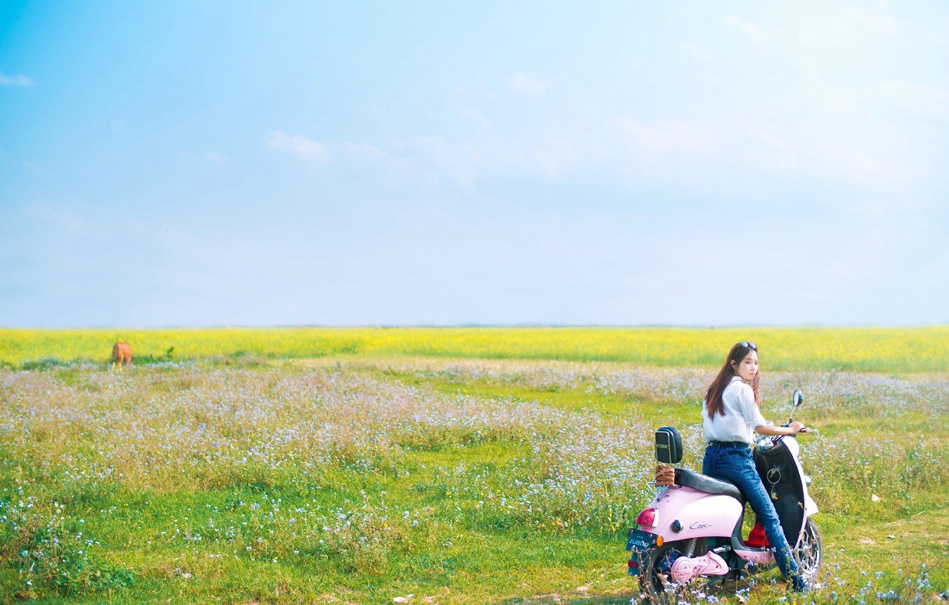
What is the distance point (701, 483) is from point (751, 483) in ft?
1.69

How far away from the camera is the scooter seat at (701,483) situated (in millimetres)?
6055

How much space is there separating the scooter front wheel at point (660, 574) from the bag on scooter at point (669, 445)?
796mm

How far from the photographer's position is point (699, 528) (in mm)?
6012

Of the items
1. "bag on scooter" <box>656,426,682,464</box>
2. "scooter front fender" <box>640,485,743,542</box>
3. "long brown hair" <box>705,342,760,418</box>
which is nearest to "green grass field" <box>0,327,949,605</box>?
"scooter front fender" <box>640,485,743,542</box>

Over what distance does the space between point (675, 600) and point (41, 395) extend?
18.6m

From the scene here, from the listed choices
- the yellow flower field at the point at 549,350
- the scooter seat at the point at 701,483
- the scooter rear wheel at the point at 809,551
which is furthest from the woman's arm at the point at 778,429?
the yellow flower field at the point at 549,350

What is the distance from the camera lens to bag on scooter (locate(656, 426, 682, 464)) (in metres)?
5.78

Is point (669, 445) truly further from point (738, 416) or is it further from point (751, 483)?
point (751, 483)

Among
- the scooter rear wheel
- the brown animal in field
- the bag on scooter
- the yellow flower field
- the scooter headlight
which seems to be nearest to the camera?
the bag on scooter

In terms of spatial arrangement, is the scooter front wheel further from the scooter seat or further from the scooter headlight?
the scooter seat

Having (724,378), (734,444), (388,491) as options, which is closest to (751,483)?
(734,444)

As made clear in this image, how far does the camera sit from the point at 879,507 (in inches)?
399

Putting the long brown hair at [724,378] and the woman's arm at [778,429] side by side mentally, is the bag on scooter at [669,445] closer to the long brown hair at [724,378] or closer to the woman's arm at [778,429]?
the long brown hair at [724,378]

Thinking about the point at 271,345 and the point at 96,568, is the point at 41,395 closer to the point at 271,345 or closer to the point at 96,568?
the point at 96,568
